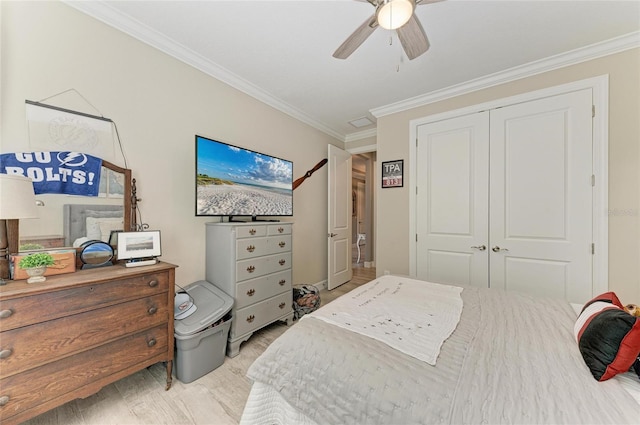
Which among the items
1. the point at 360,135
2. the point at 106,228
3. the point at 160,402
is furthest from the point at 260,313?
the point at 360,135

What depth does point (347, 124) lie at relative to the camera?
3834mm

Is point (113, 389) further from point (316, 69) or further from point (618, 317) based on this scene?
point (316, 69)

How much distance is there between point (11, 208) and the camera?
1.14 metres

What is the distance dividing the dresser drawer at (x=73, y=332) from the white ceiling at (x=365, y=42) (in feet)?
6.59

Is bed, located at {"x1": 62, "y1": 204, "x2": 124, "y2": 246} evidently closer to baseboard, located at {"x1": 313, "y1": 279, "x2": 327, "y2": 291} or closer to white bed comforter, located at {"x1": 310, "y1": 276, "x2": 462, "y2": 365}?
white bed comforter, located at {"x1": 310, "y1": 276, "x2": 462, "y2": 365}

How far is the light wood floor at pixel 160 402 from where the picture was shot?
140 centimetres

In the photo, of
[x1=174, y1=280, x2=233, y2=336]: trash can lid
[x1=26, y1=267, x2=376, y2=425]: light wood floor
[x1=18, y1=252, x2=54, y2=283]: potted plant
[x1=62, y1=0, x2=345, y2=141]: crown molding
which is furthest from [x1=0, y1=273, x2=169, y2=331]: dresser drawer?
[x1=62, y1=0, x2=345, y2=141]: crown molding

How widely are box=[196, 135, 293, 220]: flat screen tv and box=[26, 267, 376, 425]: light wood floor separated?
1301mm

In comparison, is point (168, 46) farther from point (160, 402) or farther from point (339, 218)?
point (339, 218)

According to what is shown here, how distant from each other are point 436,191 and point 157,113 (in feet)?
9.76

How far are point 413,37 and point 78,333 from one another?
2580mm

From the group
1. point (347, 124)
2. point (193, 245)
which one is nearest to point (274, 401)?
point (193, 245)

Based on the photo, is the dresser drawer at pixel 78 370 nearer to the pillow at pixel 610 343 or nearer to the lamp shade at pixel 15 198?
the lamp shade at pixel 15 198

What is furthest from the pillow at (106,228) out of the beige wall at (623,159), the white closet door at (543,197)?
the beige wall at (623,159)
